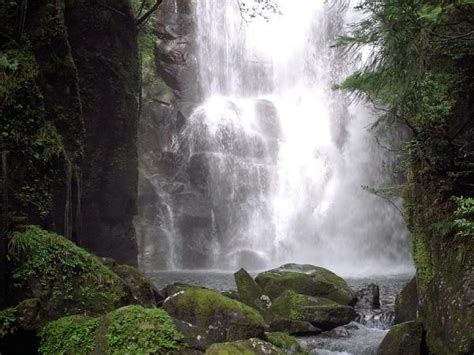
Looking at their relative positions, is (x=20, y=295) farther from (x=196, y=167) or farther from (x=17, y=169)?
(x=196, y=167)

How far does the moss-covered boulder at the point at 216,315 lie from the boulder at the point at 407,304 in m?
3.36

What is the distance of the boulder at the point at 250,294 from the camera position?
9.66 metres

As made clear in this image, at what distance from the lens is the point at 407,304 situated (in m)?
8.73

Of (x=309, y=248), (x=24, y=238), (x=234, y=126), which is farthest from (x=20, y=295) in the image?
(x=234, y=126)

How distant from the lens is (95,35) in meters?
13.0

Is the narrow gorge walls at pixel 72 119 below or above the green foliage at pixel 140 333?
above

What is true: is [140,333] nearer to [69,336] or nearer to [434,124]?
[69,336]

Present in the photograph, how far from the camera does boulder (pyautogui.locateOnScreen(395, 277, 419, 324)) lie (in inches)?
335

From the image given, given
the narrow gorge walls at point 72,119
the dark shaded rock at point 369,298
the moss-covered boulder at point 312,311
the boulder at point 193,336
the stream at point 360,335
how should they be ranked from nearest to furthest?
the boulder at point 193,336, the narrow gorge walls at point 72,119, the stream at point 360,335, the moss-covered boulder at point 312,311, the dark shaded rock at point 369,298

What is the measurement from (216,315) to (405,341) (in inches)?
113

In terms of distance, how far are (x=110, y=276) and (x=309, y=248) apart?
1756 centimetres

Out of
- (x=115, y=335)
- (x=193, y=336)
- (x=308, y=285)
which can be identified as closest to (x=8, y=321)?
(x=115, y=335)

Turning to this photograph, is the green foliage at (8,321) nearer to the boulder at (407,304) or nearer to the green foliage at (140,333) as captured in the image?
the green foliage at (140,333)

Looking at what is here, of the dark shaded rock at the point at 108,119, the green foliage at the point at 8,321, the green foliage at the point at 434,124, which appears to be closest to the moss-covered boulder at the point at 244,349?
the green foliage at the point at 8,321
